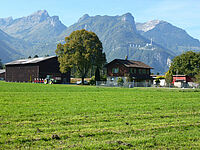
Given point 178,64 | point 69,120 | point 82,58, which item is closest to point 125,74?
point 82,58

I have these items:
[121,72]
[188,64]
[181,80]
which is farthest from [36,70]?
[188,64]

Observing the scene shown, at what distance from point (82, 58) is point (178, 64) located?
122 feet

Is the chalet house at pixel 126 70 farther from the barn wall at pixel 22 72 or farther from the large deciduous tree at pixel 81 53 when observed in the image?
the barn wall at pixel 22 72

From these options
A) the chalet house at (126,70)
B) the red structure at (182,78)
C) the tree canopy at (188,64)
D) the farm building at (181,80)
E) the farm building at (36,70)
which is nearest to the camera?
the farm building at (181,80)

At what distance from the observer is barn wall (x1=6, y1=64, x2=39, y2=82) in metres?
76.4

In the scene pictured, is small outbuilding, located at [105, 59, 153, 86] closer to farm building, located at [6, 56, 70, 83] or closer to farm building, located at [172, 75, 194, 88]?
farm building, located at [172, 75, 194, 88]

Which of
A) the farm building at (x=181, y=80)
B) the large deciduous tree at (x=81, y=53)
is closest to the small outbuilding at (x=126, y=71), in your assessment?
the large deciduous tree at (x=81, y=53)

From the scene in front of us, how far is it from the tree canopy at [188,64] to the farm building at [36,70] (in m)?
38.3

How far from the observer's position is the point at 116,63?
69812 millimetres

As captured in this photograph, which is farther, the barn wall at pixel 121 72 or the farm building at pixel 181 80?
the barn wall at pixel 121 72

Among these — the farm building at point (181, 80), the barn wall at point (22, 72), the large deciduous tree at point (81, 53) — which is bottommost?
the farm building at point (181, 80)

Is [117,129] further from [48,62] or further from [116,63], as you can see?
[48,62]

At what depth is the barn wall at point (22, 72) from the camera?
251 feet

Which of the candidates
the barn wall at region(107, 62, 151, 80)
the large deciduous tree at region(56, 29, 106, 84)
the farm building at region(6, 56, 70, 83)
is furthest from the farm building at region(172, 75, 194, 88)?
the farm building at region(6, 56, 70, 83)
